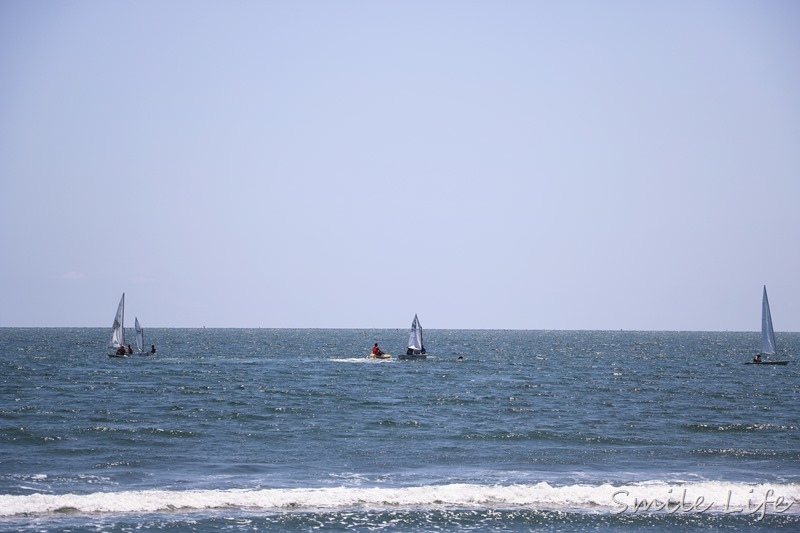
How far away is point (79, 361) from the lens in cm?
→ 9062

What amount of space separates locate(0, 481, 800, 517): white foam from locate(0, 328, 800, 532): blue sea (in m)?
0.09

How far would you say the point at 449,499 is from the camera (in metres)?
24.5

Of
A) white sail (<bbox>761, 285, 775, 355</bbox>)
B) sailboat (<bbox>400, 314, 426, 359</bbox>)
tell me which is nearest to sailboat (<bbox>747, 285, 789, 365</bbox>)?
white sail (<bbox>761, 285, 775, 355</bbox>)

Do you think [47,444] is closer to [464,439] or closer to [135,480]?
[135,480]

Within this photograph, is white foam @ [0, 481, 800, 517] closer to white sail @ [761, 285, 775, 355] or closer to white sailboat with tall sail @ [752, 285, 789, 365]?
white sailboat with tall sail @ [752, 285, 789, 365]

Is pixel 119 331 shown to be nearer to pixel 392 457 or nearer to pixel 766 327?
pixel 392 457

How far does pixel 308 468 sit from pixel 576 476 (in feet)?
31.5

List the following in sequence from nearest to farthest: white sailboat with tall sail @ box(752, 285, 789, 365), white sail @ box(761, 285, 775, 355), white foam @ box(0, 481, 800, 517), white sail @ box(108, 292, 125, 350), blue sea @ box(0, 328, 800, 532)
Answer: blue sea @ box(0, 328, 800, 532), white foam @ box(0, 481, 800, 517), white sail @ box(108, 292, 125, 350), white sailboat with tall sail @ box(752, 285, 789, 365), white sail @ box(761, 285, 775, 355)

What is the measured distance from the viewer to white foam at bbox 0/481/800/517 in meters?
23.3

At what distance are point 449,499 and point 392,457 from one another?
7482mm

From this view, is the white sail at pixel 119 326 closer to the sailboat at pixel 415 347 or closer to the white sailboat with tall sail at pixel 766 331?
the sailboat at pixel 415 347

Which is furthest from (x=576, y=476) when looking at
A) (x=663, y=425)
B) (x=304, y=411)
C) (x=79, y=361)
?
(x=79, y=361)

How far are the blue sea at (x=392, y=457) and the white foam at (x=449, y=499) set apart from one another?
3.4 inches

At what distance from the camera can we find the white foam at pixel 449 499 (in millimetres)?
23266
